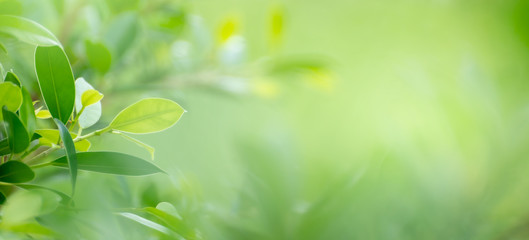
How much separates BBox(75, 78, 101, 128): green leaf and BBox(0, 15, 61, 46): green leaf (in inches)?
0.7

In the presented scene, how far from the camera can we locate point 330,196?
0.16 meters

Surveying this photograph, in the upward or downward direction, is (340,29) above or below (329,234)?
above

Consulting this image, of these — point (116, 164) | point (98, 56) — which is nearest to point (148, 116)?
point (116, 164)

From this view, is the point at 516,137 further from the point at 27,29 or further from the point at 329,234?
the point at 27,29

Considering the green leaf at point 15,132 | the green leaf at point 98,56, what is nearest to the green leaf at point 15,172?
the green leaf at point 15,132

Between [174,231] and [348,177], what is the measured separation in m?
0.06

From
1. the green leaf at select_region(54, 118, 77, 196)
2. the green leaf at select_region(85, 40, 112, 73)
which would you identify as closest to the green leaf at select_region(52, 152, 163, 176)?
the green leaf at select_region(54, 118, 77, 196)

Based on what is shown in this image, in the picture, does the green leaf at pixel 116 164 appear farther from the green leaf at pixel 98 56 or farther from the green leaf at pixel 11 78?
the green leaf at pixel 98 56

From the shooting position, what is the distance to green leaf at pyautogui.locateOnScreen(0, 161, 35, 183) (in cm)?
16

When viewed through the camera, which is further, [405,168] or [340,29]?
[340,29]

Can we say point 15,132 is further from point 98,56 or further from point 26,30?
point 98,56

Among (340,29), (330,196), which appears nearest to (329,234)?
Result: (330,196)

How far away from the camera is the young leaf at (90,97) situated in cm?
18

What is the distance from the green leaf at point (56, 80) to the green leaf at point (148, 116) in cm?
2
